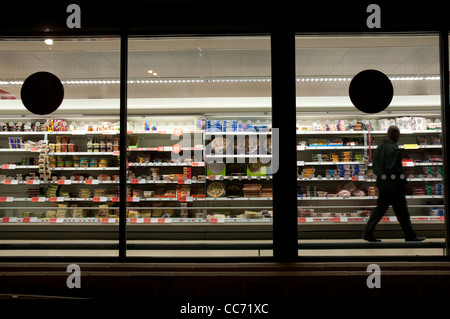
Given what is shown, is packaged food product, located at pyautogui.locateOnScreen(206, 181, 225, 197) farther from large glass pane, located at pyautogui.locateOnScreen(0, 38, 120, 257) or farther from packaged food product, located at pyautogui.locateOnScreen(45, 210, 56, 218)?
packaged food product, located at pyautogui.locateOnScreen(45, 210, 56, 218)

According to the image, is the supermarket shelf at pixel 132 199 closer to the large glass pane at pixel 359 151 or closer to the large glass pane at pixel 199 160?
the large glass pane at pixel 199 160

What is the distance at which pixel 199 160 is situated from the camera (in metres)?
5.44

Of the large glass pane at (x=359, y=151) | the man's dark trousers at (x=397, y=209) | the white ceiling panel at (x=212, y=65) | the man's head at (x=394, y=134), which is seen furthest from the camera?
the large glass pane at (x=359, y=151)

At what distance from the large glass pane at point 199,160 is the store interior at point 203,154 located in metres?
0.02

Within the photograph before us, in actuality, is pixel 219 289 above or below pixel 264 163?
below

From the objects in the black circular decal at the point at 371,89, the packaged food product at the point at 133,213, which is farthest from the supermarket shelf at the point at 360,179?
the packaged food product at the point at 133,213

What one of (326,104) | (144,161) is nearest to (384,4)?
(326,104)

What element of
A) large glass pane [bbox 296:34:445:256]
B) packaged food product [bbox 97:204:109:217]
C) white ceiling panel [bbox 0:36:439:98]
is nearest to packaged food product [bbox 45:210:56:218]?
packaged food product [bbox 97:204:109:217]

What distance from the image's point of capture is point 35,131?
18.7 feet

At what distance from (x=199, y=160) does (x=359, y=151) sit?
2961 millimetres

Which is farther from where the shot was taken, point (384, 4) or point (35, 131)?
point (35, 131)

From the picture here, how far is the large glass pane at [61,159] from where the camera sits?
17.3 ft

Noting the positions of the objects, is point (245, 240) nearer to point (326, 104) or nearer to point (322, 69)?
point (326, 104)
